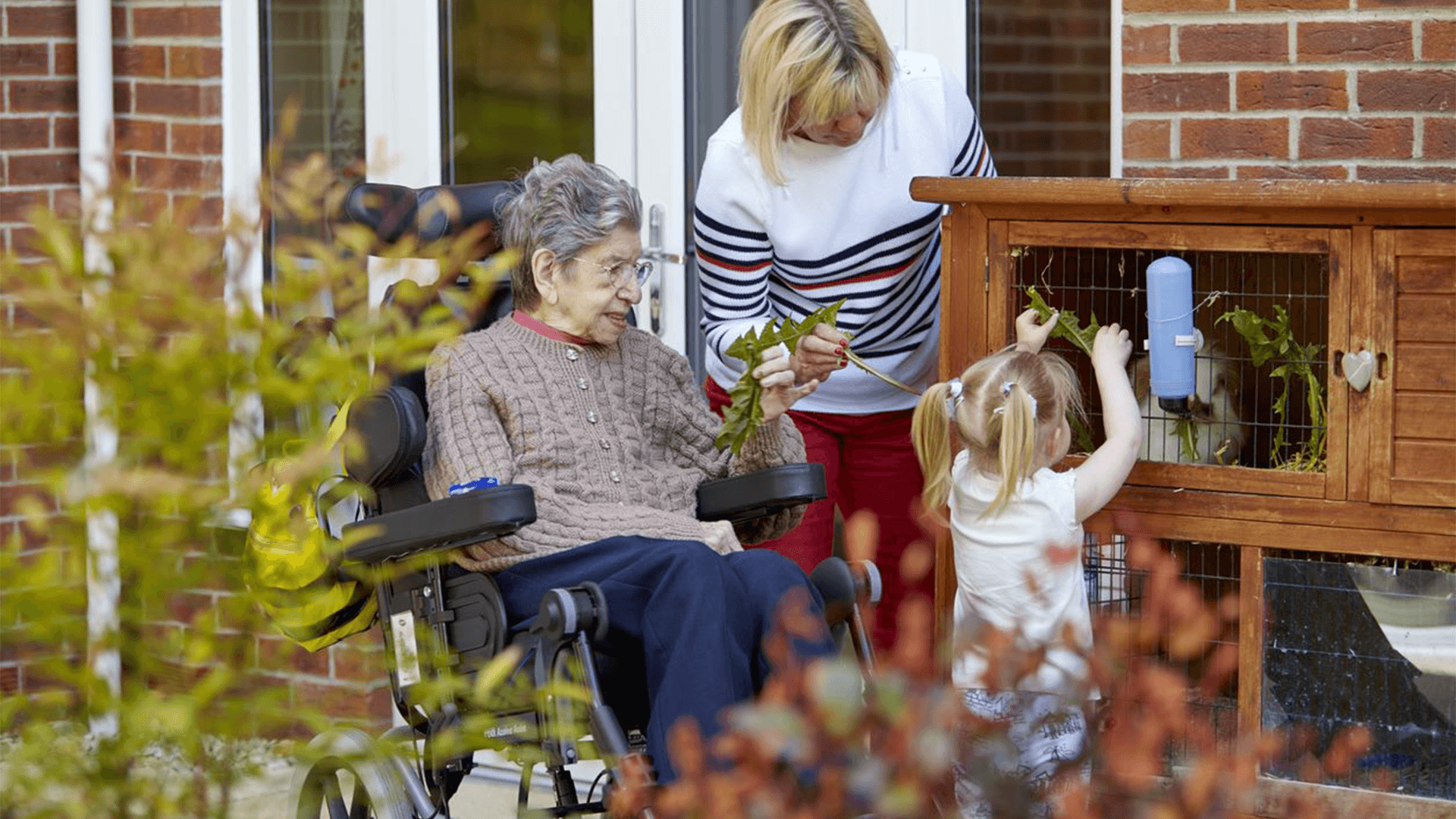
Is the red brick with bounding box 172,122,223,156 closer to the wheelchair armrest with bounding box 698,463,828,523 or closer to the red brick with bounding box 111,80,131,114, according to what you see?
the red brick with bounding box 111,80,131,114

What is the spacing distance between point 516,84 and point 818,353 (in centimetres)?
150

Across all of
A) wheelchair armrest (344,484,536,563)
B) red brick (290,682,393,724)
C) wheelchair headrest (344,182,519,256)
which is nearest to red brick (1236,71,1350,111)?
wheelchair headrest (344,182,519,256)

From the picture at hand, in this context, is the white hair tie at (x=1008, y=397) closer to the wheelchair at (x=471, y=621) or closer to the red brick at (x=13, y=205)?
the wheelchair at (x=471, y=621)

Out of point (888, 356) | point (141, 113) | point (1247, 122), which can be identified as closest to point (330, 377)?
point (888, 356)

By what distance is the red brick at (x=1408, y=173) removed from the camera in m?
2.97

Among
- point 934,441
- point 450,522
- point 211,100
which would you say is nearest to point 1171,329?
point 934,441

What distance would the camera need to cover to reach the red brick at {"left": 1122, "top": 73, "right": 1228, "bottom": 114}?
3.12 metres

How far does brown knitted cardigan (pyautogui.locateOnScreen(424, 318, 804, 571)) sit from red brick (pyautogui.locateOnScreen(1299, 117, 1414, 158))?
3.16ft

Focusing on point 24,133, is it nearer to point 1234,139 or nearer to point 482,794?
point 482,794

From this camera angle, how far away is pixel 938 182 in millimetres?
2803

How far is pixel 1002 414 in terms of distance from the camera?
274cm

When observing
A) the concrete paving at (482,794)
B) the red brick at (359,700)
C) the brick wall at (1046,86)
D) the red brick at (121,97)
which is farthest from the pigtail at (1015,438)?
the red brick at (121,97)

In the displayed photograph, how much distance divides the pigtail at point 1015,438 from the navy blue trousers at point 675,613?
0.33 m

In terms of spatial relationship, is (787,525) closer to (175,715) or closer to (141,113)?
(175,715)
